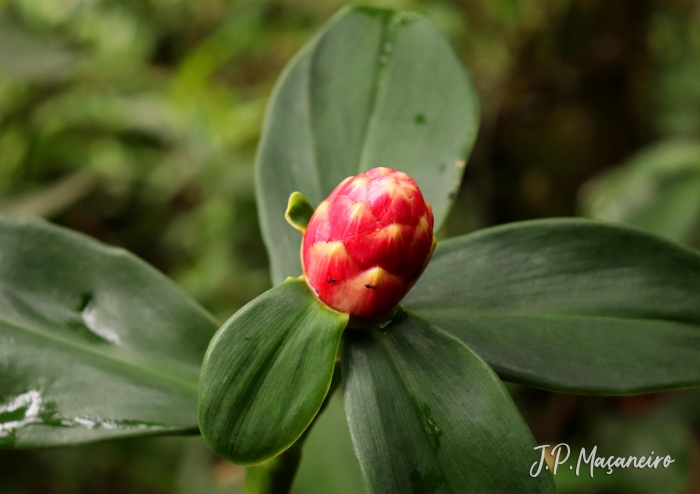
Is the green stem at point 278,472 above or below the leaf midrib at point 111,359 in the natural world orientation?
below

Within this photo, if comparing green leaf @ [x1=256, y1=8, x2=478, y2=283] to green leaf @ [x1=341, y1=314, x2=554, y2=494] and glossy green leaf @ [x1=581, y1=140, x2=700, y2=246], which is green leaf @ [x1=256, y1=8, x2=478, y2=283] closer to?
green leaf @ [x1=341, y1=314, x2=554, y2=494]

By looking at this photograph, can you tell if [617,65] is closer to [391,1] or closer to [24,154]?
[391,1]

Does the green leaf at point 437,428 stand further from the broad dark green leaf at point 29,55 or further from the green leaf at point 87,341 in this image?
the broad dark green leaf at point 29,55

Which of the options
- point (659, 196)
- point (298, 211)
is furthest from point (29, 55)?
point (659, 196)

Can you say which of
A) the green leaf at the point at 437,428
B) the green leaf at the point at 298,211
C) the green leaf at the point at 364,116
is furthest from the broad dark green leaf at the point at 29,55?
the green leaf at the point at 437,428

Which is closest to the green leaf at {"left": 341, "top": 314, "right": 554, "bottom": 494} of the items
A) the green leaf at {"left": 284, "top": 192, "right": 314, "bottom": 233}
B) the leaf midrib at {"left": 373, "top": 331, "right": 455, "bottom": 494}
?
the leaf midrib at {"left": 373, "top": 331, "right": 455, "bottom": 494}

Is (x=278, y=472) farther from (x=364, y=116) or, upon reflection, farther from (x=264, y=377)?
(x=364, y=116)
